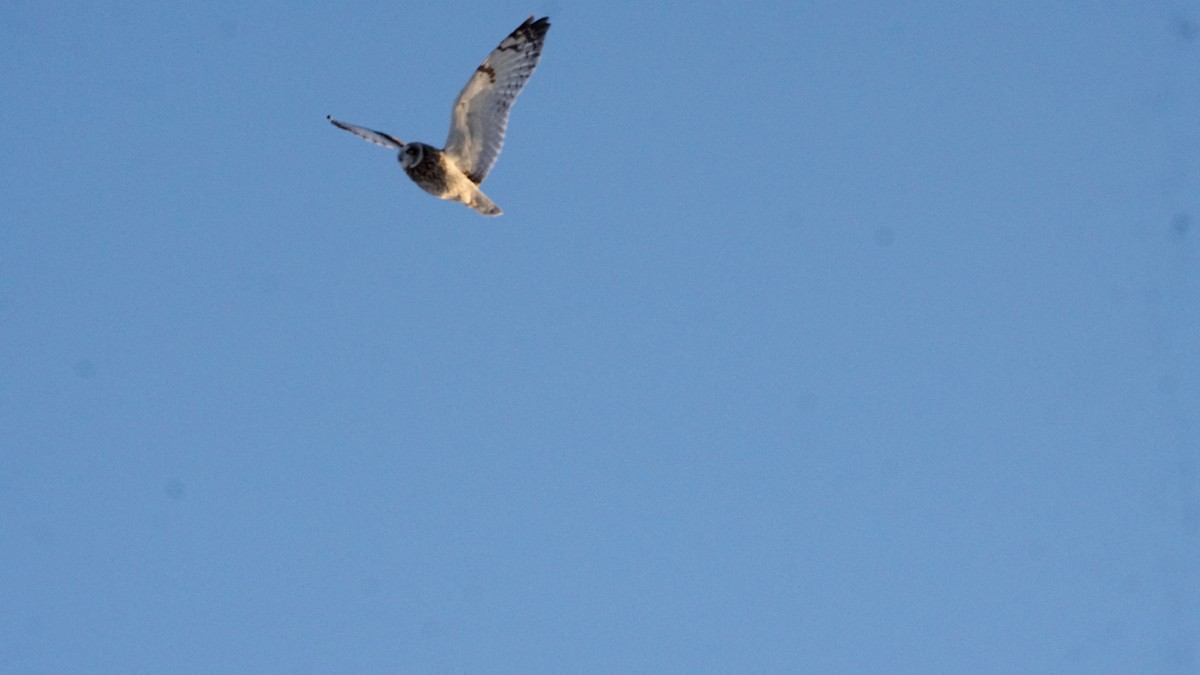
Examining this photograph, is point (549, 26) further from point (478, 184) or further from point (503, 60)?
point (478, 184)

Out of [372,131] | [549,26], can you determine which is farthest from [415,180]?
[549,26]

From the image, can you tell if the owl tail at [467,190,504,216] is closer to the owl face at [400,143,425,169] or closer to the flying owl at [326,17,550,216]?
the flying owl at [326,17,550,216]

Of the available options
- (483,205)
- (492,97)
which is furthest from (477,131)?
Answer: (483,205)

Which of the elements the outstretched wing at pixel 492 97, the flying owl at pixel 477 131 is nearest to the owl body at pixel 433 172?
the flying owl at pixel 477 131

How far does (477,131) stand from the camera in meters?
17.2

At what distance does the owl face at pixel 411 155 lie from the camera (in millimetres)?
16719

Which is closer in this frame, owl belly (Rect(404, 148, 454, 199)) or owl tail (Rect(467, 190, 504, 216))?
owl belly (Rect(404, 148, 454, 199))

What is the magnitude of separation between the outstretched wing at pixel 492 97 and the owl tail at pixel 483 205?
31cm

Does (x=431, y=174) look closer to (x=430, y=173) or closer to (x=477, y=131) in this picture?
(x=430, y=173)

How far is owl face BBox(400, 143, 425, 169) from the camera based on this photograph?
16.7 m

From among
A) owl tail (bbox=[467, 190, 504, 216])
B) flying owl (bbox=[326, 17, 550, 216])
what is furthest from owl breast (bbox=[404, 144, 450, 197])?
owl tail (bbox=[467, 190, 504, 216])

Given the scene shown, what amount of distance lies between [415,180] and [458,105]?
0.87 meters

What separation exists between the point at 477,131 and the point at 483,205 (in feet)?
2.34

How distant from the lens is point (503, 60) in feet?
55.9
